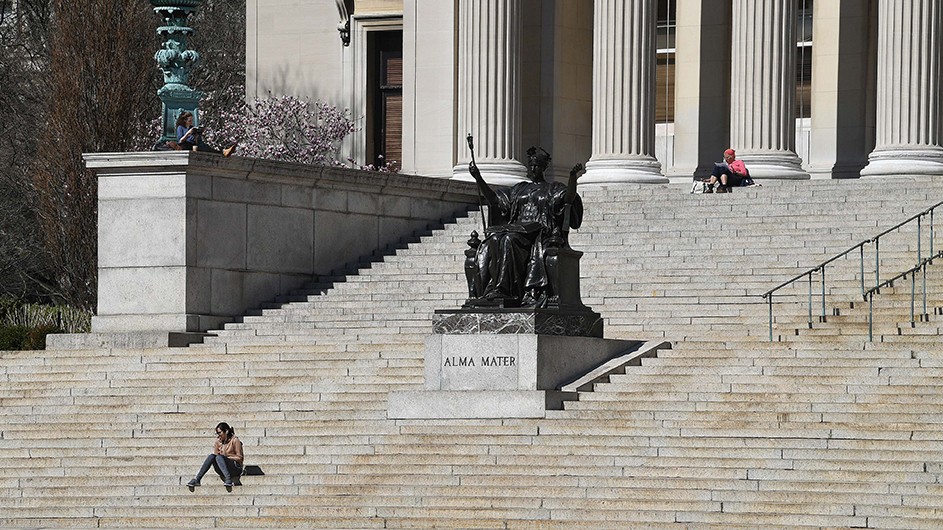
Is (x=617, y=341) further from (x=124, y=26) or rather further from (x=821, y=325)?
(x=124, y=26)

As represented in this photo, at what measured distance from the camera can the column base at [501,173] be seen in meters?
42.3

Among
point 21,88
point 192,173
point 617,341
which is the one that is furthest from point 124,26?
point 617,341

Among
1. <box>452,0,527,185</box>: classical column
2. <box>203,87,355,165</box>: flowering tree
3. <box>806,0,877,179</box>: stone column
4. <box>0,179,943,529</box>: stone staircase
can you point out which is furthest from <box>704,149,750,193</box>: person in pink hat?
<box>203,87,355,165</box>: flowering tree

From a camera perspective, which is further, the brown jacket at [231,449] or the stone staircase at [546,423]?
the brown jacket at [231,449]

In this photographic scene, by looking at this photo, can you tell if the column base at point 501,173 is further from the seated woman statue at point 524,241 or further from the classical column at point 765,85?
the seated woman statue at point 524,241

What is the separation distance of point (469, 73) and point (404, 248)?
16.7 ft

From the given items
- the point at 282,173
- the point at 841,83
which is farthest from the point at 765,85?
the point at 282,173

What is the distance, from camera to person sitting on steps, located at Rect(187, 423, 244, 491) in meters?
26.2

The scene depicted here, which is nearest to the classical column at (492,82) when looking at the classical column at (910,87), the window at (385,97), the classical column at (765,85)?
the classical column at (765,85)

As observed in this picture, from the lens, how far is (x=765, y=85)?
41250mm

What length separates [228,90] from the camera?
59.8 m

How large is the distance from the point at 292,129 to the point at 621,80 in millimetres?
11069

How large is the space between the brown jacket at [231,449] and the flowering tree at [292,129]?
77.3 feet

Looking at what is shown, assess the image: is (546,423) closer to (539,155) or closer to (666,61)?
(539,155)
